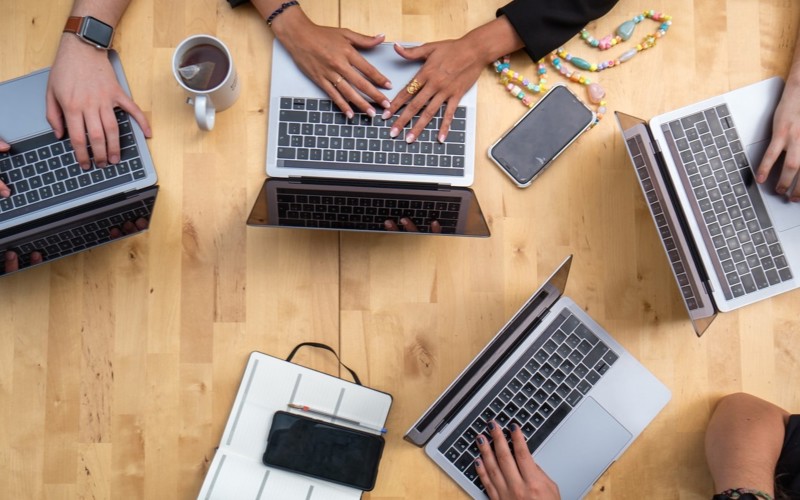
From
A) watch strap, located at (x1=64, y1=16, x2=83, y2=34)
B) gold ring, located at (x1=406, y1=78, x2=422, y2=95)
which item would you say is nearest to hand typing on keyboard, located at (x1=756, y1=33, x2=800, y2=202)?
gold ring, located at (x1=406, y1=78, x2=422, y2=95)

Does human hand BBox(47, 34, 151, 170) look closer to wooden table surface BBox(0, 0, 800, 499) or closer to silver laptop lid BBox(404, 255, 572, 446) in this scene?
wooden table surface BBox(0, 0, 800, 499)

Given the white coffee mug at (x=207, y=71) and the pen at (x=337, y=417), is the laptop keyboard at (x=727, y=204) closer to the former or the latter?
the pen at (x=337, y=417)

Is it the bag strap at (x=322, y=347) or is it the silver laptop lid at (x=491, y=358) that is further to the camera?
the bag strap at (x=322, y=347)

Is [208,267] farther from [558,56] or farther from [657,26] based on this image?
[657,26]

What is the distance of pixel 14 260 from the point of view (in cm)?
108

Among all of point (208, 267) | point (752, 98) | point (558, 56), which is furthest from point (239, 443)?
point (752, 98)

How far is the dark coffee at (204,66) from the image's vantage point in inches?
43.0

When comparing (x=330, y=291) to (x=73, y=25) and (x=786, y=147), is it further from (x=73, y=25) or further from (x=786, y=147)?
(x=786, y=147)

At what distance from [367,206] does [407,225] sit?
7 cm

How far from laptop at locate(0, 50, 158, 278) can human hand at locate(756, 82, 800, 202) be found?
1.01m

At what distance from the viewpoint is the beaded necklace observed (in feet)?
3.91

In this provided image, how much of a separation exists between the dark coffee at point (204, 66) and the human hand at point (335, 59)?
4.6 inches

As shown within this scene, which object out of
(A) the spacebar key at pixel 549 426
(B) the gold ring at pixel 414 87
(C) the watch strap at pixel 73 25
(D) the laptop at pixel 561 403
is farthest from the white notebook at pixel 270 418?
(C) the watch strap at pixel 73 25

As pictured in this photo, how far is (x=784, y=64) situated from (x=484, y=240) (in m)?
0.63
